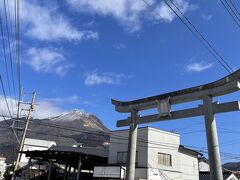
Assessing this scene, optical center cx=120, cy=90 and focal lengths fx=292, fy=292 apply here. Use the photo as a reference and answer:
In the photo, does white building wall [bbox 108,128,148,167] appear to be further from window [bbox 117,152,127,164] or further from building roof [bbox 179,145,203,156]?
building roof [bbox 179,145,203,156]

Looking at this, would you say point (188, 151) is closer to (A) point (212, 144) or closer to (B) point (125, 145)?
(B) point (125, 145)

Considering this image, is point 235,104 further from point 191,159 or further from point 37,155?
point 37,155

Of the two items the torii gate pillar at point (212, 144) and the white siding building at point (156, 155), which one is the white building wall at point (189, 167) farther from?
the torii gate pillar at point (212, 144)

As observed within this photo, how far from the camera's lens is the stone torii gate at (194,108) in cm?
1239

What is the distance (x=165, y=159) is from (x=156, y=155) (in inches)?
53.5

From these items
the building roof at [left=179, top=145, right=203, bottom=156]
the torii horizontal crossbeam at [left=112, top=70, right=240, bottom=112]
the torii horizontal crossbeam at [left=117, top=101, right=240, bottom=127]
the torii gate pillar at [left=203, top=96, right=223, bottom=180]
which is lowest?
the torii gate pillar at [left=203, top=96, right=223, bottom=180]

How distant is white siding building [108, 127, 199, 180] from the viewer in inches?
1008

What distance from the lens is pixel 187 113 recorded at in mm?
14570

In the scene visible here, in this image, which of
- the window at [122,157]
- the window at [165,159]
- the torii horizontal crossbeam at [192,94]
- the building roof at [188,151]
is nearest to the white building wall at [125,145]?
the window at [122,157]

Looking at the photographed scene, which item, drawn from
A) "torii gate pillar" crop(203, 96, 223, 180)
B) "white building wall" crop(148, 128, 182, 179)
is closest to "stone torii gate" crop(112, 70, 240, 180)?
"torii gate pillar" crop(203, 96, 223, 180)

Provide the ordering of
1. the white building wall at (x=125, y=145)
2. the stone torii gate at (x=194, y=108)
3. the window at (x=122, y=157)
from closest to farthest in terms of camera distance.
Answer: the stone torii gate at (x=194, y=108)
the white building wall at (x=125, y=145)
the window at (x=122, y=157)

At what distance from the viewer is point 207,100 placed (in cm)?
1377

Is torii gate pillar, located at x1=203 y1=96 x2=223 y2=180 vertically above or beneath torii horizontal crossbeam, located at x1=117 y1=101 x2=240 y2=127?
beneath

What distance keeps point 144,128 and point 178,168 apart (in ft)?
16.8
